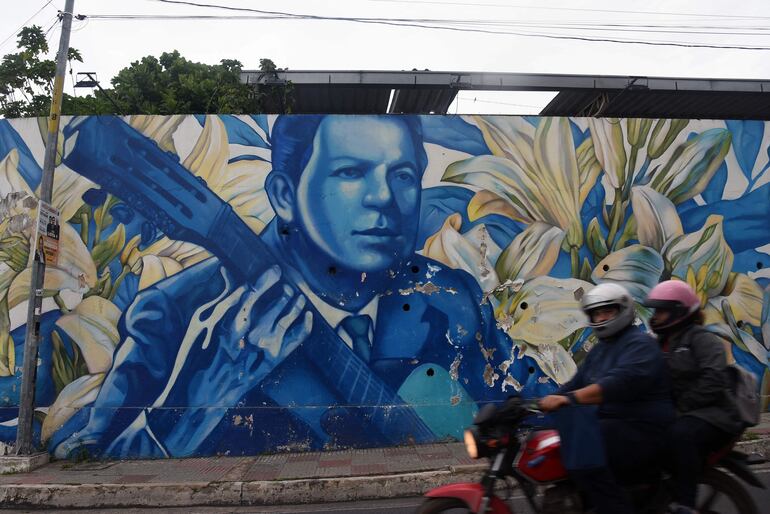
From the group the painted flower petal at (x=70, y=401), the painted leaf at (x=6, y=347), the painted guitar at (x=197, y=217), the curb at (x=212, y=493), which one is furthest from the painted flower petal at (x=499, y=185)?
the painted leaf at (x=6, y=347)

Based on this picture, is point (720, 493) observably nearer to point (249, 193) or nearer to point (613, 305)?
point (613, 305)

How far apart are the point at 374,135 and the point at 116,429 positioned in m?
4.78

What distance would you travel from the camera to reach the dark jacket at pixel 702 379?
3.18m

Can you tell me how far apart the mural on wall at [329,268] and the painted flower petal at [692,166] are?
41mm

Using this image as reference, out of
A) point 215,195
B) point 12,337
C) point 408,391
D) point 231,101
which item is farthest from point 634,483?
point 231,101

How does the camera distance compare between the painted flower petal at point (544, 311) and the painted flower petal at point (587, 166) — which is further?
the painted flower petal at point (587, 166)

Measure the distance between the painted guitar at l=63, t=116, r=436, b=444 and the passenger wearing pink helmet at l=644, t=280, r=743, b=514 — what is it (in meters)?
4.18

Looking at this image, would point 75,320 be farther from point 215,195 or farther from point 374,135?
point 374,135

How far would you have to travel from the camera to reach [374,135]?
24.6ft

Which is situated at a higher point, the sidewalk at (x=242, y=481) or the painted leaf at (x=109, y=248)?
the painted leaf at (x=109, y=248)

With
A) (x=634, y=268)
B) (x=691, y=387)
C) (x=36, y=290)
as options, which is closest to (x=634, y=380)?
(x=691, y=387)

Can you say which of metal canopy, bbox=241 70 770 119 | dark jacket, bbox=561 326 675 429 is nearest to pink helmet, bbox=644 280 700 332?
dark jacket, bbox=561 326 675 429

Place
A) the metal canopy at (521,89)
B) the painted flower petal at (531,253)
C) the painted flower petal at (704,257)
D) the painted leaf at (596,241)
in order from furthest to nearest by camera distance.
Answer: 1. the metal canopy at (521,89)
2. the painted flower petal at (704,257)
3. the painted leaf at (596,241)
4. the painted flower petal at (531,253)

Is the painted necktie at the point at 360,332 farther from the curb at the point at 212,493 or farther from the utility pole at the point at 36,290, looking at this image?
the utility pole at the point at 36,290
